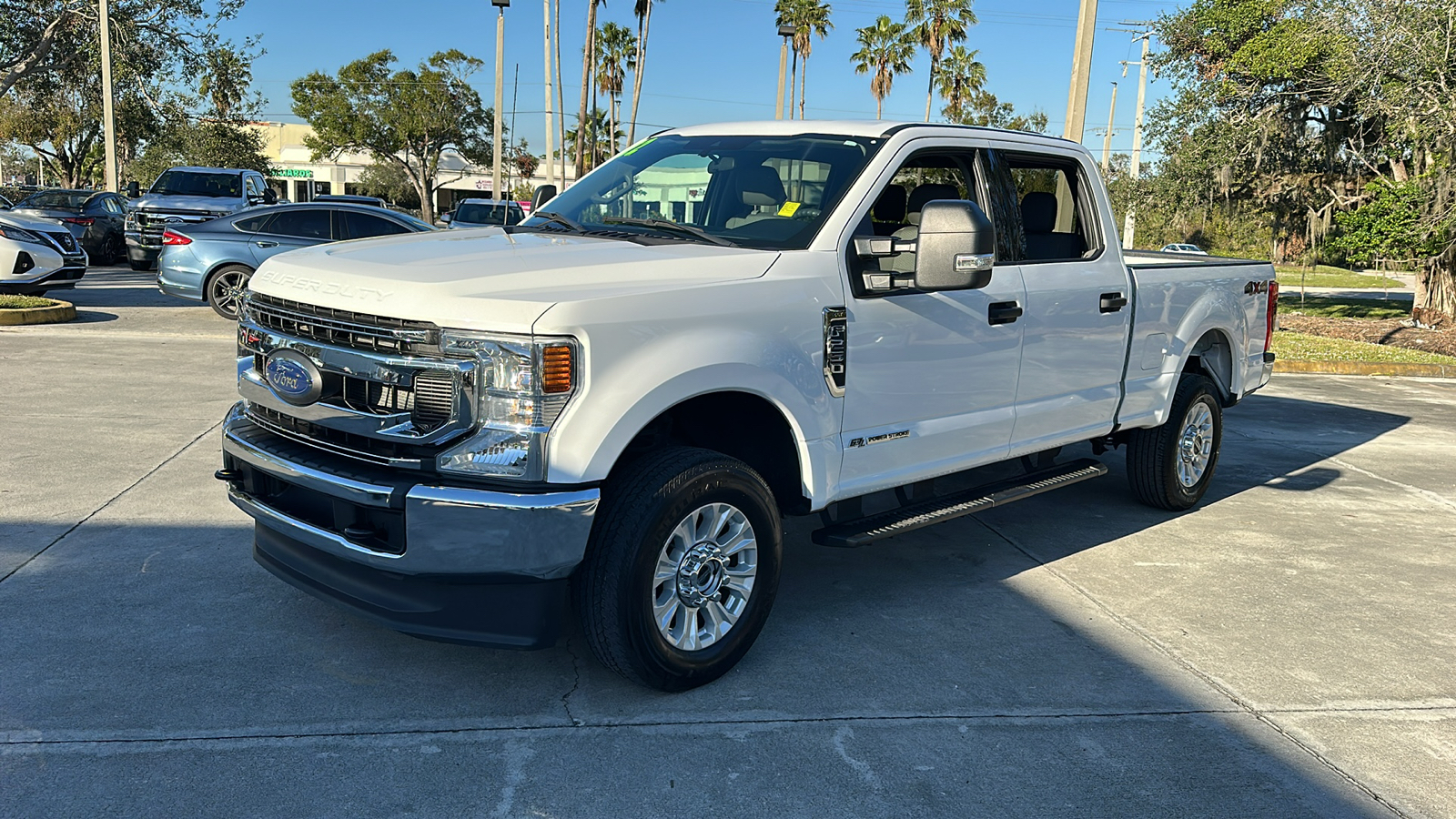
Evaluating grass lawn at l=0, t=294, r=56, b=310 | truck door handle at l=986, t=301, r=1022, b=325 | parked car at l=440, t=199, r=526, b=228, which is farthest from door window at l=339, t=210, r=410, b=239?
truck door handle at l=986, t=301, r=1022, b=325

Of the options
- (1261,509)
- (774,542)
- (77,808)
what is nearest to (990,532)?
(1261,509)

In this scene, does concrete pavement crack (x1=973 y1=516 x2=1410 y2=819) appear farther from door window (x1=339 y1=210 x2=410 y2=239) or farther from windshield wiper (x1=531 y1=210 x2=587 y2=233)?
door window (x1=339 y1=210 x2=410 y2=239)

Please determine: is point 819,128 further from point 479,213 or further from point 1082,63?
point 479,213

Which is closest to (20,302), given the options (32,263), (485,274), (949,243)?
(32,263)

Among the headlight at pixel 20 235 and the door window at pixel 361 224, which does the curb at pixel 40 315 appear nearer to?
the headlight at pixel 20 235

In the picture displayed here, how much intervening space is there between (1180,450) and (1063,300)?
188 centimetres

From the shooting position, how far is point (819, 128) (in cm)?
505

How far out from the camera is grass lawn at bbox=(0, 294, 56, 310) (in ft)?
41.7

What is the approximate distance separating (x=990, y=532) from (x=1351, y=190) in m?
20.0

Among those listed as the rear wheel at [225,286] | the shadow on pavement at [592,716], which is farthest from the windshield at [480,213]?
the shadow on pavement at [592,716]

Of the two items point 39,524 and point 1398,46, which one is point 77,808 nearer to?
point 39,524

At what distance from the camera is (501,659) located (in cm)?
431

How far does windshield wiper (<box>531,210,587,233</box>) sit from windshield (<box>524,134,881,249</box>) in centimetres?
2

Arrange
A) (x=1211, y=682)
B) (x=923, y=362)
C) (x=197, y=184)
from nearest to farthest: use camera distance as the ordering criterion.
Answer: (x=1211, y=682), (x=923, y=362), (x=197, y=184)
